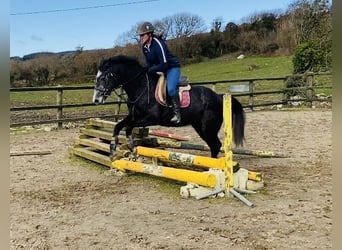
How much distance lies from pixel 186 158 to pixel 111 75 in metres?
1.28

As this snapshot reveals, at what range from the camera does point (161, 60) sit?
4309 mm

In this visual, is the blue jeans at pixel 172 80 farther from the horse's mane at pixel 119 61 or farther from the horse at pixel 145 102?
the horse's mane at pixel 119 61

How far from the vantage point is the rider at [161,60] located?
428cm

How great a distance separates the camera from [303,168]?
4789 millimetres

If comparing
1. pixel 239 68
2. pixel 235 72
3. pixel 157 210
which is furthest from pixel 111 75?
pixel 239 68

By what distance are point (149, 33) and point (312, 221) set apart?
249 cm

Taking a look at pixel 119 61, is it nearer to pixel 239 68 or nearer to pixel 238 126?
pixel 238 126

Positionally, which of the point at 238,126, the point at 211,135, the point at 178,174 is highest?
the point at 238,126

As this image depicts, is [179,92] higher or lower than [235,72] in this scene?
lower

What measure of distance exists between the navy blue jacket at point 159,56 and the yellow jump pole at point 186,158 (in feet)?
2.98

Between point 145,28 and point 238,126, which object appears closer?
point 145,28

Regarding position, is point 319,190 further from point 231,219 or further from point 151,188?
point 151,188

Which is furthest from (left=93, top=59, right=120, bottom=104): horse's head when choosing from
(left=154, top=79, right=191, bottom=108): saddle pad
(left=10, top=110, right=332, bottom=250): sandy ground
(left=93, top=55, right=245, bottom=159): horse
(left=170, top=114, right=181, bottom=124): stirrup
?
(left=10, top=110, right=332, bottom=250): sandy ground

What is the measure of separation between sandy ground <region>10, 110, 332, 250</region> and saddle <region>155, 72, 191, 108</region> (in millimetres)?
904
